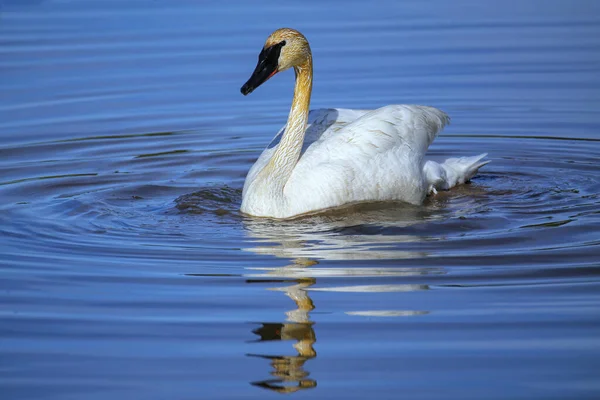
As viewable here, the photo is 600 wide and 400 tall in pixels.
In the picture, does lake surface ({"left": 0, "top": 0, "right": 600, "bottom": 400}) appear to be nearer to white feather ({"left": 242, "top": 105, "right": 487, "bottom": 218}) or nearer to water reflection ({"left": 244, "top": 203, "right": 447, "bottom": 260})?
water reflection ({"left": 244, "top": 203, "right": 447, "bottom": 260})

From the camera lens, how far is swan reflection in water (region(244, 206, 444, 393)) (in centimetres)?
685

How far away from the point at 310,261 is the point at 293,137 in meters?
2.33

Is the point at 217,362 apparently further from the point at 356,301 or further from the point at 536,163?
the point at 536,163

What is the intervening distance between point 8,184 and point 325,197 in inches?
155

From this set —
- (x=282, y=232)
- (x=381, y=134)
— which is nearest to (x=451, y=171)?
(x=381, y=134)

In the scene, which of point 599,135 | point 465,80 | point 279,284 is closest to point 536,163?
point 599,135

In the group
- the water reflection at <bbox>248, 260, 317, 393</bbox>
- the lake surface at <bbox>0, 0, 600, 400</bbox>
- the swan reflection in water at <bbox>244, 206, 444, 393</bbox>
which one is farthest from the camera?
the swan reflection in water at <bbox>244, 206, 444, 393</bbox>

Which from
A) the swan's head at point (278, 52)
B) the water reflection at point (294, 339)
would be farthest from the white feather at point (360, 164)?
the water reflection at point (294, 339)

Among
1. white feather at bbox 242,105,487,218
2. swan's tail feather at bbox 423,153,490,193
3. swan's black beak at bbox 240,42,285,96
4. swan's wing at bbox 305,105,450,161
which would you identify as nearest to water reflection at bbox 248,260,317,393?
white feather at bbox 242,105,487,218

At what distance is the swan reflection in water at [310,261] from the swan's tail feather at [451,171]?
2.39 feet

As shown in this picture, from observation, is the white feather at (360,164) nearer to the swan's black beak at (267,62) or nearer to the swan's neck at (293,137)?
the swan's neck at (293,137)

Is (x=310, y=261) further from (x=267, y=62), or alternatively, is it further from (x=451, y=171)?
(x=451, y=171)

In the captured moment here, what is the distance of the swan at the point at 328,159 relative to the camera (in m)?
10.5

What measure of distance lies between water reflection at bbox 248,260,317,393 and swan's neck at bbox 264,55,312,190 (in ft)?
7.91
